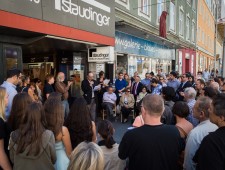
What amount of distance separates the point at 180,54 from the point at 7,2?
19702mm

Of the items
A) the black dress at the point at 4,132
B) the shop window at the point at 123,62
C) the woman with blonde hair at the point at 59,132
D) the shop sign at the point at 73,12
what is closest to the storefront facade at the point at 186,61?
the shop window at the point at 123,62

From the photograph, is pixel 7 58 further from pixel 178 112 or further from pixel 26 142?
pixel 178 112

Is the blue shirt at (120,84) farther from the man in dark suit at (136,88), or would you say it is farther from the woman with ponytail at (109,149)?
the woman with ponytail at (109,149)

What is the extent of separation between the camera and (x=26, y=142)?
2264mm

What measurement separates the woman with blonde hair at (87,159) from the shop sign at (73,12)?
→ 4.35 metres

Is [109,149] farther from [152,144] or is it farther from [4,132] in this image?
[4,132]

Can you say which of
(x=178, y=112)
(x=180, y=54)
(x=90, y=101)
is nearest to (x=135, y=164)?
(x=178, y=112)

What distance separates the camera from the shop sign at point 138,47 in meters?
11.5

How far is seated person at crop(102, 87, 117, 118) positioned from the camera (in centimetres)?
849

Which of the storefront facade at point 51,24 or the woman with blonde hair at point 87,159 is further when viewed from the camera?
the storefront facade at point 51,24

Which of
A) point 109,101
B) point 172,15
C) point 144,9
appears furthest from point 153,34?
point 172,15

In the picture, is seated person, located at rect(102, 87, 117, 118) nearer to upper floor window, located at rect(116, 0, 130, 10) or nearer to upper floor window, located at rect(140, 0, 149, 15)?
upper floor window, located at rect(116, 0, 130, 10)

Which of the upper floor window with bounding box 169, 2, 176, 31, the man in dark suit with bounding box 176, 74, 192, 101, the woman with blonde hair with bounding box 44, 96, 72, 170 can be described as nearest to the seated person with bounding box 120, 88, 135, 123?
the man in dark suit with bounding box 176, 74, 192, 101

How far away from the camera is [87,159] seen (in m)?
1.72
